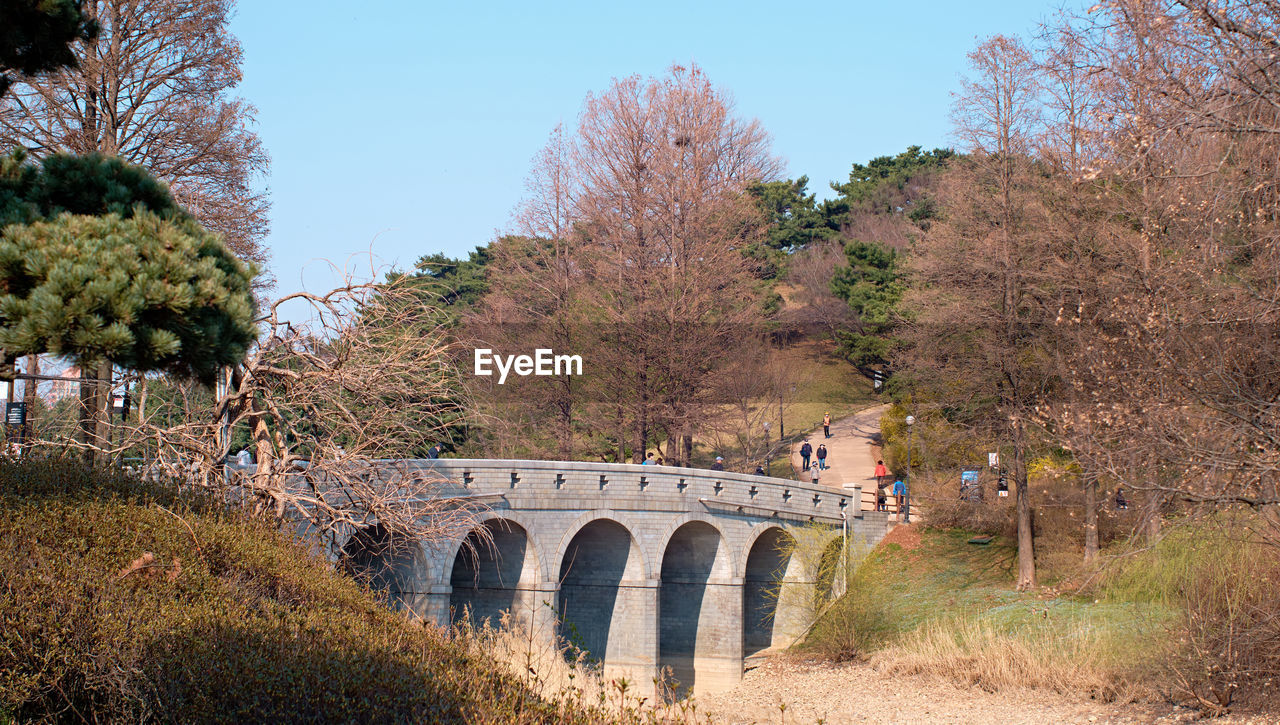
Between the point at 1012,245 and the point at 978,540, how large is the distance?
767cm

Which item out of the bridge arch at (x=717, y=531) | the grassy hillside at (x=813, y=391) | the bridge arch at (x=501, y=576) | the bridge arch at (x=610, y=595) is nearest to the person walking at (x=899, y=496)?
the bridge arch at (x=717, y=531)

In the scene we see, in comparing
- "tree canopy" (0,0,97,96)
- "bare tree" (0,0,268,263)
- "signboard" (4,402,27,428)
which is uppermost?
"bare tree" (0,0,268,263)

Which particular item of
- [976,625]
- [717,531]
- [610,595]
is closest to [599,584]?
[610,595]

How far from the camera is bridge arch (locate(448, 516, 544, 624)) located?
21.4 m

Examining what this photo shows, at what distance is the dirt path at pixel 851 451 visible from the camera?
3640 centimetres

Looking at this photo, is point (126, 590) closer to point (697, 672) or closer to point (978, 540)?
point (697, 672)

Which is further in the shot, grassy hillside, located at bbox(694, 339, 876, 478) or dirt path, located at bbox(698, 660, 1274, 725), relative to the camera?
grassy hillside, located at bbox(694, 339, 876, 478)

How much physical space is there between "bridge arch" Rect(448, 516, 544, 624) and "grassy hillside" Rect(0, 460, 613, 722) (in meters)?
11.5

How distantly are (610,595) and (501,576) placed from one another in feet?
9.99

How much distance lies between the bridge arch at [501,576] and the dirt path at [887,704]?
4174 millimetres

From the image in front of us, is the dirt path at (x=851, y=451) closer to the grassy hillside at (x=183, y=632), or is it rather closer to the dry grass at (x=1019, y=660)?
the dry grass at (x=1019, y=660)

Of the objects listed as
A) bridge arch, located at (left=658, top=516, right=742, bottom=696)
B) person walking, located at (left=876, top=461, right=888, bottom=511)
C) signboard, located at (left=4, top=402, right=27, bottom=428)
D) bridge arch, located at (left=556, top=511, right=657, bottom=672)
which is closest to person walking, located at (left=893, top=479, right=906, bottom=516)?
person walking, located at (left=876, top=461, right=888, bottom=511)

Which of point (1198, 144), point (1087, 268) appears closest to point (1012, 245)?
point (1087, 268)

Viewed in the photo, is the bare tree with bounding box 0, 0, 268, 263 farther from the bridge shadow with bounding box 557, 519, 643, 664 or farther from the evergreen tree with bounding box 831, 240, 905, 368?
the evergreen tree with bounding box 831, 240, 905, 368
